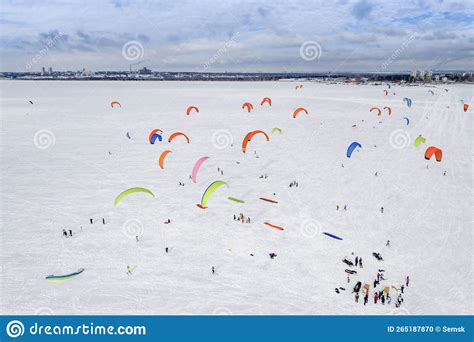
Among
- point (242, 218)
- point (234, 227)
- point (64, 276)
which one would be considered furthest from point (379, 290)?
point (64, 276)

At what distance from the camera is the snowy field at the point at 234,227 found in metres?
12.2

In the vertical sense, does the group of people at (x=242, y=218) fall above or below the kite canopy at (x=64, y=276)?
above

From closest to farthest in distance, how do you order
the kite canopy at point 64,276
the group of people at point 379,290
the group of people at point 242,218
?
the group of people at point 379,290 → the kite canopy at point 64,276 → the group of people at point 242,218

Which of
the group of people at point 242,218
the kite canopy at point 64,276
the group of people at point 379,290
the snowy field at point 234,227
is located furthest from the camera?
the group of people at point 242,218

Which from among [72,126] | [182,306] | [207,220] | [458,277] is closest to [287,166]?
[207,220]

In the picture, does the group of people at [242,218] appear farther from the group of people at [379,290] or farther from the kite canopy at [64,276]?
the kite canopy at [64,276]

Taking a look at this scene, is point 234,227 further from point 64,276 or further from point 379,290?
point 64,276

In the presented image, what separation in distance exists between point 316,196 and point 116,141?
72.2ft

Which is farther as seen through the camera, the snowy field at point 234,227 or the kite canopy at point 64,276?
the kite canopy at point 64,276

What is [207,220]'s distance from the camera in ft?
57.9

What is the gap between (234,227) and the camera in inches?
667

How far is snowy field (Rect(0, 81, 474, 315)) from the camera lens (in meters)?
12.2

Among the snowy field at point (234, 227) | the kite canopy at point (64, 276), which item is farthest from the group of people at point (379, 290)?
the kite canopy at point (64, 276)
